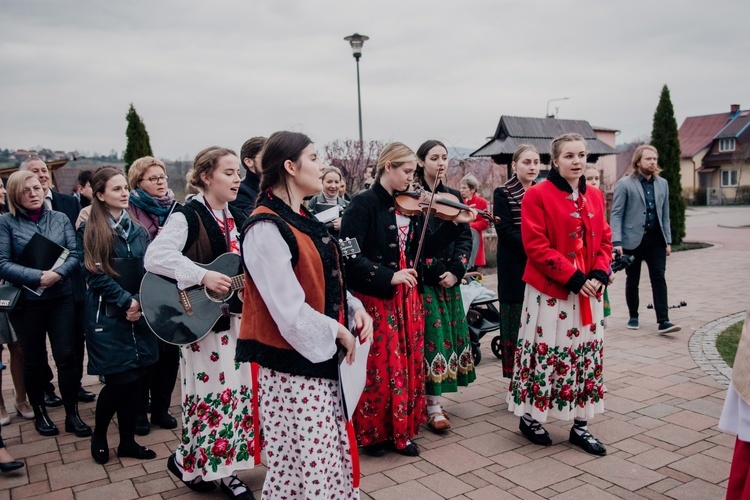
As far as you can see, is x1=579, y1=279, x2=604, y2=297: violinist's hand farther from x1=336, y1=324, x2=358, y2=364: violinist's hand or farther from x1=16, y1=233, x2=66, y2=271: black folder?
x1=16, y1=233, x2=66, y2=271: black folder

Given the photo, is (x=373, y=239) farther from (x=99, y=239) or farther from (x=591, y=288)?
(x=99, y=239)

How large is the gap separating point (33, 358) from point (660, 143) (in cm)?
1749

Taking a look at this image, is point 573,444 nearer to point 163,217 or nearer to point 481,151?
point 163,217

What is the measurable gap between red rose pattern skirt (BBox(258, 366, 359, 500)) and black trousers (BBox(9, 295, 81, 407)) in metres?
2.61

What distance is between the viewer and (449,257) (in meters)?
4.51

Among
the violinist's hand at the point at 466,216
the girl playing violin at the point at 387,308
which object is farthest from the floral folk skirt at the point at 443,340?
the violinist's hand at the point at 466,216

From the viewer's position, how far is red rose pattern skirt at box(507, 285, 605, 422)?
3895mm

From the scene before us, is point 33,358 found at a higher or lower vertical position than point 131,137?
lower

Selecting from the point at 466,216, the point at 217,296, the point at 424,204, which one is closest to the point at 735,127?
the point at 466,216

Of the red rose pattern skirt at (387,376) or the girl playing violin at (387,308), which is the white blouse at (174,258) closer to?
the girl playing violin at (387,308)

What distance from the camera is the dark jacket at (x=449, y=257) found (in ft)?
14.2

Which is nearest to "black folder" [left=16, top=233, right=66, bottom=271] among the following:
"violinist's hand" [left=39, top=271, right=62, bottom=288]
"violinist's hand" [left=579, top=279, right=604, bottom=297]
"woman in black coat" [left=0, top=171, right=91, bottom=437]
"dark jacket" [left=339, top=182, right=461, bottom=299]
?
"woman in black coat" [left=0, top=171, right=91, bottom=437]

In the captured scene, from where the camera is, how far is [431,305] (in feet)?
14.4

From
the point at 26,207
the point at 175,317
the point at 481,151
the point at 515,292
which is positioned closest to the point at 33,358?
the point at 26,207
